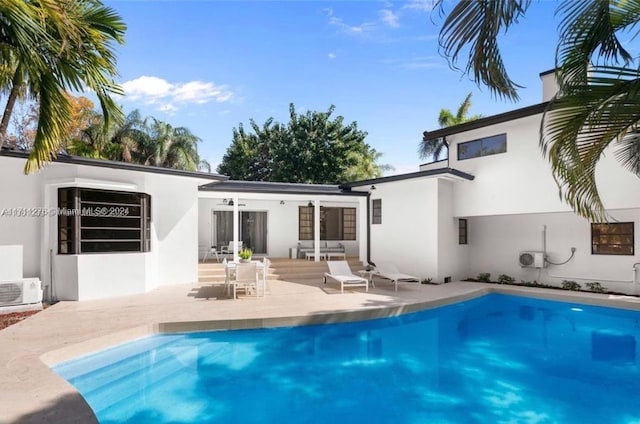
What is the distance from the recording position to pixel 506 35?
3127 millimetres

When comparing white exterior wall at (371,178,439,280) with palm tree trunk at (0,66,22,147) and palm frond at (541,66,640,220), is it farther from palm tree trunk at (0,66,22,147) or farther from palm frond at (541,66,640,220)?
palm tree trunk at (0,66,22,147)

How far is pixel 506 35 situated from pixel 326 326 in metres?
Result: 7.42

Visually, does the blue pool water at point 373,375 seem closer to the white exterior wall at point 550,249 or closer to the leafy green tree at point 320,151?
the white exterior wall at point 550,249

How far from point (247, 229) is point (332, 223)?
435 centimetres

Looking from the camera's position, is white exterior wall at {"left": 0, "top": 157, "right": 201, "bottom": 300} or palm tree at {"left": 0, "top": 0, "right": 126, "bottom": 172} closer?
palm tree at {"left": 0, "top": 0, "right": 126, "bottom": 172}

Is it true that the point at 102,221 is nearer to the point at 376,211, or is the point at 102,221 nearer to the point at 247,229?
the point at 247,229

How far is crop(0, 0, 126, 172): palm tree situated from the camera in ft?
12.3

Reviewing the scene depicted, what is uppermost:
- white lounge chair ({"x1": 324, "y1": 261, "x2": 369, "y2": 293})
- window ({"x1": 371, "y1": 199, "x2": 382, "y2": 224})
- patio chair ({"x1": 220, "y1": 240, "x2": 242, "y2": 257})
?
window ({"x1": 371, "y1": 199, "x2": 382, "y2": 224})

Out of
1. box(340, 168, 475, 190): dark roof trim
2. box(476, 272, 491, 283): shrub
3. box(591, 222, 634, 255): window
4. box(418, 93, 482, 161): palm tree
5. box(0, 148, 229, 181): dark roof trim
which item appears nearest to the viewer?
box(0, 148, 229, 181): dark roof trim

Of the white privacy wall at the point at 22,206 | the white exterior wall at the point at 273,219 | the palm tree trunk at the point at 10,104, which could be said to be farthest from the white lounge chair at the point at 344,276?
the palm tree trunk at the point at 10,104

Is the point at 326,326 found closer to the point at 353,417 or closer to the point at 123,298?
the point at 353,417

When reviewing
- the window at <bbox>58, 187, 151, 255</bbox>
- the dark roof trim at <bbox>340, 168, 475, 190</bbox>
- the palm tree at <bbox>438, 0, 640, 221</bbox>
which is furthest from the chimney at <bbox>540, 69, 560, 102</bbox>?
the window at <bbox>58, 187, 151, 255</bbox>

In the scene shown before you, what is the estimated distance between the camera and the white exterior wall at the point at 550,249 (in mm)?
12742

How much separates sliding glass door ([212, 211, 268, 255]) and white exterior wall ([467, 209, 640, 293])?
9.64m
